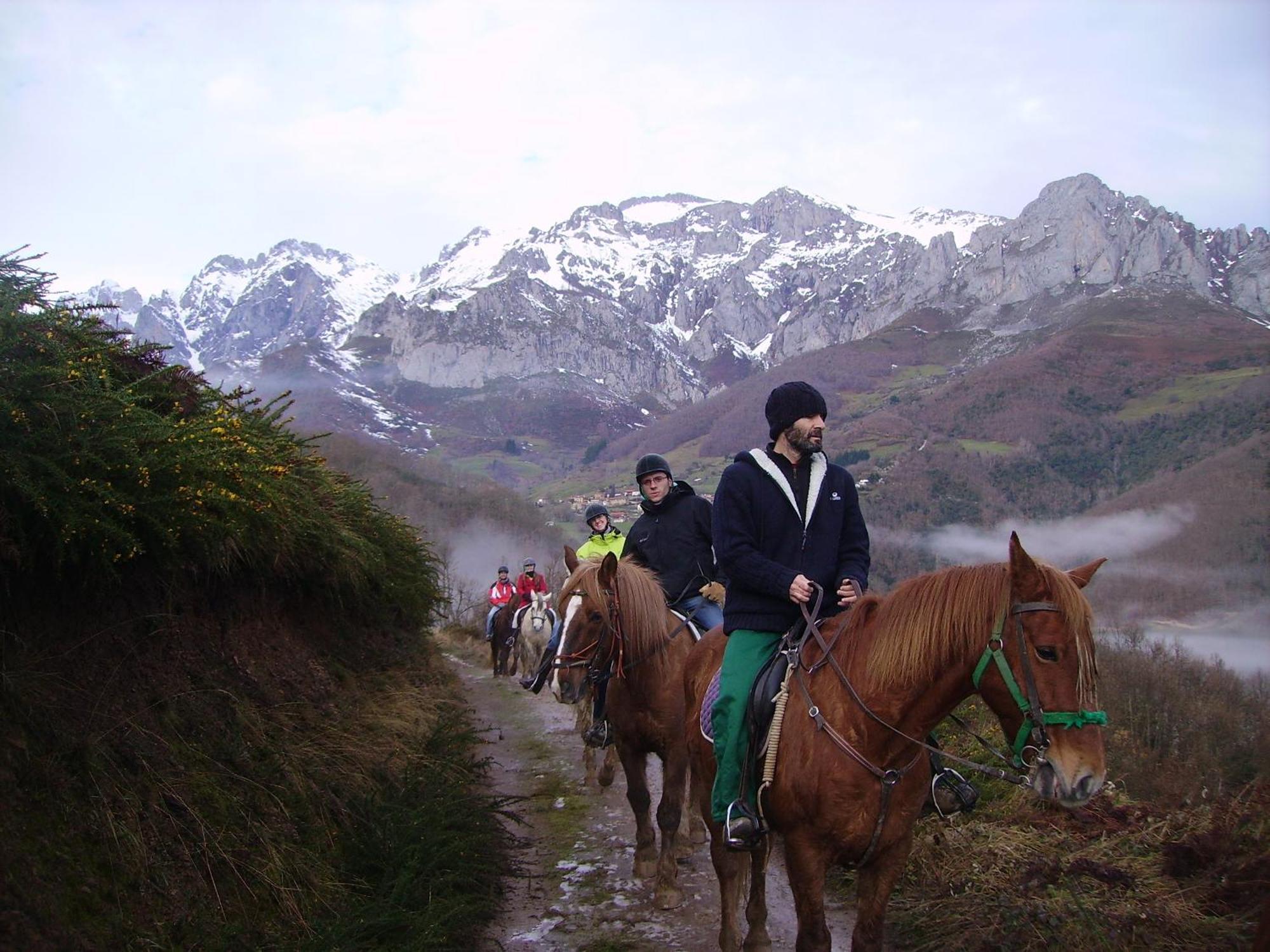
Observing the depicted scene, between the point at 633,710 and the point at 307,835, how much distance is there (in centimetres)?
260

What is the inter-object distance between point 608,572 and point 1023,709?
3907 millimetres

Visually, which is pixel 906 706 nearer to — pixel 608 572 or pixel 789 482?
pixel 789 482

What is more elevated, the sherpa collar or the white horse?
the sherpa collar

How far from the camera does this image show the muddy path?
205 inches

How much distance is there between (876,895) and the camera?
3.57 m

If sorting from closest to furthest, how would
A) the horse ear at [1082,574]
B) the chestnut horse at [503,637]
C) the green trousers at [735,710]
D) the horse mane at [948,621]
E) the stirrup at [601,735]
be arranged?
the horse mane at [948,621], the horse ear at [1082,574], the green trousers at [735,710], the stirrup at [601,735], the chestnut horse at [503,637]

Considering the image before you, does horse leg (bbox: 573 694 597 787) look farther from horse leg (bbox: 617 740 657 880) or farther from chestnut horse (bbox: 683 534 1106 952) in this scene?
chestnut horse (bbox: 683 534 1106 952)

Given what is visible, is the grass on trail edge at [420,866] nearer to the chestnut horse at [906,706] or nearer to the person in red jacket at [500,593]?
the chestnut horse at [906,706]

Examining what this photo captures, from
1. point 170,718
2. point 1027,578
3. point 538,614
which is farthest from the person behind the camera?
point 538,614

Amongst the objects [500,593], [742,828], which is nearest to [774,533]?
[742,828]

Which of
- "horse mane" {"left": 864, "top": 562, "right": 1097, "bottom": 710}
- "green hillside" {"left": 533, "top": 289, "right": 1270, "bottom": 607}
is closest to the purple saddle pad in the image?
"horse mane" {"left": 864, "top": 562, "right": 1097, "bottom": 710}

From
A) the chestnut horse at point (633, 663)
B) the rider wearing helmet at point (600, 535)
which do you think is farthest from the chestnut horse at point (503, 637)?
the chestnut horse at point (633, 663)

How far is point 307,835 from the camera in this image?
4852mm

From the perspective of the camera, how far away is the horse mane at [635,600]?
255 inches
